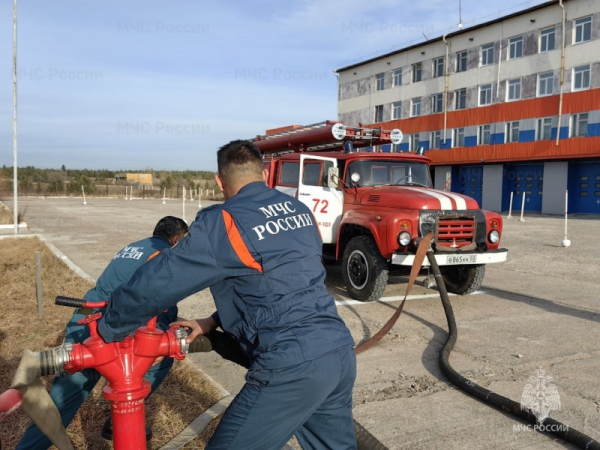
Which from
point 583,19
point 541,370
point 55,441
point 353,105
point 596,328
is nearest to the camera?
point 55,441

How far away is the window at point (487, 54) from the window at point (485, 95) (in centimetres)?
137

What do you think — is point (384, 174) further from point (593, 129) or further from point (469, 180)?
point (469, 180)

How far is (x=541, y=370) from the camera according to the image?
15.3ft

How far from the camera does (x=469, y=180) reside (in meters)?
35.6

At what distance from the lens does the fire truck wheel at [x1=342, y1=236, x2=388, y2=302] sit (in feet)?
23.2

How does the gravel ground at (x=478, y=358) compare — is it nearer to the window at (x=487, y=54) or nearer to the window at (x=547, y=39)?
the window at (x=547, y=39)

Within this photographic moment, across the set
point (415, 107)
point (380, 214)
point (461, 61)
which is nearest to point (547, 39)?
point (461, 61)

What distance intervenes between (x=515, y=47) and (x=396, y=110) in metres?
9.78

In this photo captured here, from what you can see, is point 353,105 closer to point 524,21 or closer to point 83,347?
point 524,21

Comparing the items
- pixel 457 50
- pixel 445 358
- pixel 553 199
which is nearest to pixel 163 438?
pixel 445 358

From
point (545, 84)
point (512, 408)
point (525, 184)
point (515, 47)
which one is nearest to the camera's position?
point (512, 408)

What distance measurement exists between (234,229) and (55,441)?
102cm

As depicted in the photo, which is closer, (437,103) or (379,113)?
(437,103)

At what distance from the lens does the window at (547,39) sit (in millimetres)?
29016
